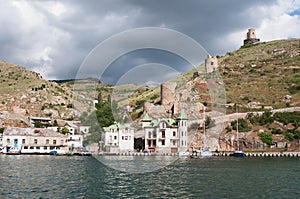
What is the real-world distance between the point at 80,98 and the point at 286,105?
64183 mm

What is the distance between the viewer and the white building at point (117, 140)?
8444cm

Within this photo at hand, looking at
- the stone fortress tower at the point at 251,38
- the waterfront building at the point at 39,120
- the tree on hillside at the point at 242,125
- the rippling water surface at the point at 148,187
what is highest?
the stone fortress tower at the point at 251,38

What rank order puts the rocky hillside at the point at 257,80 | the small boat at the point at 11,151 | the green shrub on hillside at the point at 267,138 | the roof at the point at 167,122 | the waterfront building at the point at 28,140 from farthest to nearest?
the rocky hillside at the point at 257,80, the roof at the point at 167,122, the waterfront building at the point at 28,140, the small boat at the point at 11,151, the green shrub on hillside at the point at 267,138

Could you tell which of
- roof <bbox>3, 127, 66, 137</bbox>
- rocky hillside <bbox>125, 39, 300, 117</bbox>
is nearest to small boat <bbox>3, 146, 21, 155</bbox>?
roof <bbox>3, 127, 66, 137</bbox>

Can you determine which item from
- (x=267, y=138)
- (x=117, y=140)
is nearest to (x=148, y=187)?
(x=267, y=138)

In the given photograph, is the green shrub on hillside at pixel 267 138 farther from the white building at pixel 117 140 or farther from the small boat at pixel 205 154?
the white building at pixel 117 140

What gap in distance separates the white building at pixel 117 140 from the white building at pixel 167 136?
4.05 meters

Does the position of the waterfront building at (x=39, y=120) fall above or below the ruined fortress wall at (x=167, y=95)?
below

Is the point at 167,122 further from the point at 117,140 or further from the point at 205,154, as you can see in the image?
the point at 205,154

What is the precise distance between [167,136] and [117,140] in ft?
37.1

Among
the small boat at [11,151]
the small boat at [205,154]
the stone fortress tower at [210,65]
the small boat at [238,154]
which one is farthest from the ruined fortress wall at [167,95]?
the small boat at [11,151]

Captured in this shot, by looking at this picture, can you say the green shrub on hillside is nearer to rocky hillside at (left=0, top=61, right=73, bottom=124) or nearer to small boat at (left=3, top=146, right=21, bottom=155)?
small boat at (left=3, top=146, right=21, bottom=155)

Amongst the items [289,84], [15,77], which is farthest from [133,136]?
[15,77]

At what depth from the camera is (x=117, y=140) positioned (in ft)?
280
